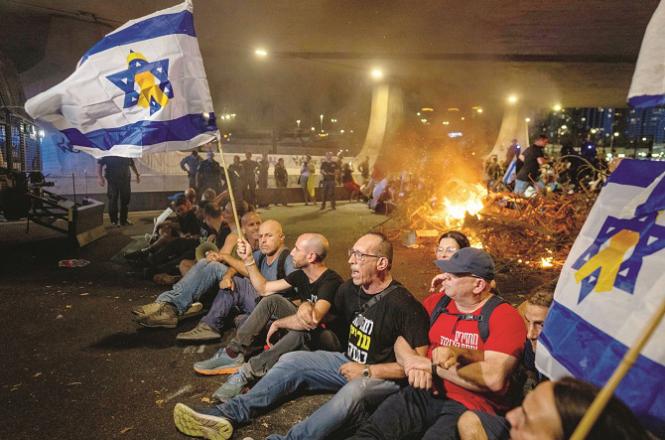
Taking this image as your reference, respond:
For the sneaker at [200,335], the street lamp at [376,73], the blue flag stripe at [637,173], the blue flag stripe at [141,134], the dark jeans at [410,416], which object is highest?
the street lamp at [376,73]

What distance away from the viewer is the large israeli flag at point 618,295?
149 centimetres

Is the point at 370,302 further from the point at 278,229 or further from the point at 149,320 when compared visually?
the point at 149,320

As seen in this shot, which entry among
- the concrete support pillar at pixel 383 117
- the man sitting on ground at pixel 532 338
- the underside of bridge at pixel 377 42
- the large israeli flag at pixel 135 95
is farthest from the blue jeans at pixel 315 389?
the concrete support pillar at pixel 383 117

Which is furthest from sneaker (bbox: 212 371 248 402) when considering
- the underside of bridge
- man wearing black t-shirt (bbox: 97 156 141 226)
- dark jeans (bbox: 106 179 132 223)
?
dark jeans (bbox: 106 179 132 223)

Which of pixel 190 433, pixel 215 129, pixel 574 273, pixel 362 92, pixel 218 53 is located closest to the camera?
pixel 574 273

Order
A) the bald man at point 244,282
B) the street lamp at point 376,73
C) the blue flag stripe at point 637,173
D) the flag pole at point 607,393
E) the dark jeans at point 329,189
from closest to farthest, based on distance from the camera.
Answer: the flag pole at point 607,393, the blue flag stripe at point 637,173, the bald man at point 244,282, the dark jeans at point 329,189, the street lamp at point 376,73

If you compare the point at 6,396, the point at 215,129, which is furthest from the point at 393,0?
the point at 6,396

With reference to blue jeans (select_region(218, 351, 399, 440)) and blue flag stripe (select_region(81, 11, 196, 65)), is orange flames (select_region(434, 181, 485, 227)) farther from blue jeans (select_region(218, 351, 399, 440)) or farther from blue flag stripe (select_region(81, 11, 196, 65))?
blue flag stripe (select_region(81, 11, 196, 65))

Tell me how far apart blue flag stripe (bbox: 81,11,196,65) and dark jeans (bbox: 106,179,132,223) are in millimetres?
7271

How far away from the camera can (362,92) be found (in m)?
22.3

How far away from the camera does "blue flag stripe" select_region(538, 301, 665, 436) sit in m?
1.46

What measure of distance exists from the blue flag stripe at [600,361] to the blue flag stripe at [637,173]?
2.20ft

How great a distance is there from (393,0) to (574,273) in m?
8.39

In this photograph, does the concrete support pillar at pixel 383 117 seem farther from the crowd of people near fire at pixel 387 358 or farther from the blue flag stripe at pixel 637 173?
the blue flag stripe at pixel 637 173
